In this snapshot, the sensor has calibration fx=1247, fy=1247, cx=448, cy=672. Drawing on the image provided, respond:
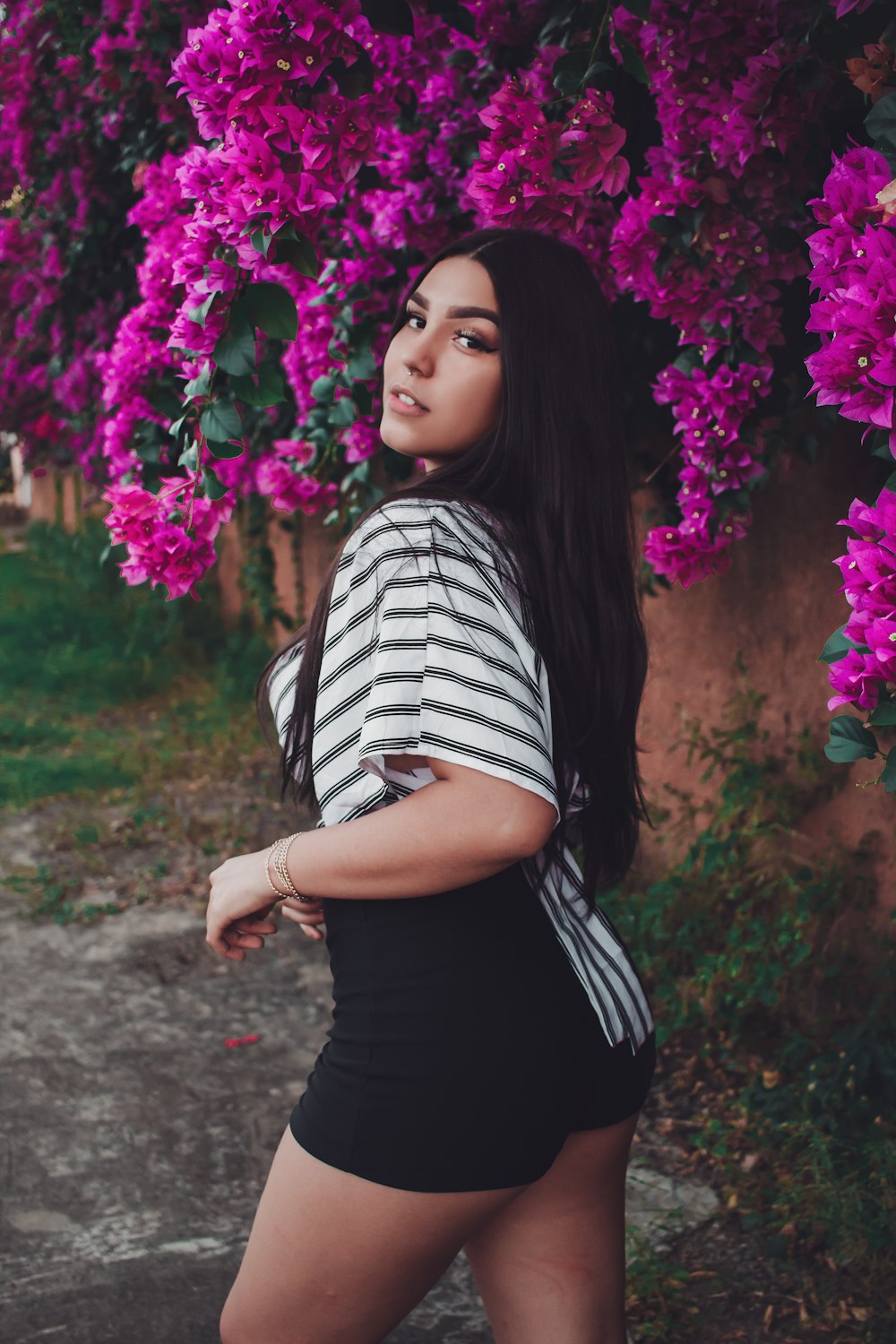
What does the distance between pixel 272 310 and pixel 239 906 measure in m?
0.89

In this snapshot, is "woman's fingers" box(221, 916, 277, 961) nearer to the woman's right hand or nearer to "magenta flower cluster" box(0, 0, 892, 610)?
the woman's right hand

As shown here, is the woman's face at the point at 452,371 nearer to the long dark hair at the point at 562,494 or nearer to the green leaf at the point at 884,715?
the long dark hair at the point at 562,494

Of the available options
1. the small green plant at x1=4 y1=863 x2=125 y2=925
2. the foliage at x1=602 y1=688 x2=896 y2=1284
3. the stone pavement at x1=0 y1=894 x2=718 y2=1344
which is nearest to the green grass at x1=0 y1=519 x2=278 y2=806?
the small green plant at x1=4 y1=863 x2=125 y2=925

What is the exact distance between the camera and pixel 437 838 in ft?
4.39

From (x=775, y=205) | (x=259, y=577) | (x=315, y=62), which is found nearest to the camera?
(x=315, y=62)

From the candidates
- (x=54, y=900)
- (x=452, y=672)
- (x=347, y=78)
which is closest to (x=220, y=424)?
(x=347, y=78)

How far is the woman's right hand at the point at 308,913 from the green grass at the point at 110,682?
14.4 ft

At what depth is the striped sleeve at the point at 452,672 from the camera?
135cm

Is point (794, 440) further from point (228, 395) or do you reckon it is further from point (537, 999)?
point (537, 999)

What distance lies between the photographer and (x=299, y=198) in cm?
174

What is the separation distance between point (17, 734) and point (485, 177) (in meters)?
5.44

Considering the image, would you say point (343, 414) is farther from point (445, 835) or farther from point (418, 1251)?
point (418, 1251)

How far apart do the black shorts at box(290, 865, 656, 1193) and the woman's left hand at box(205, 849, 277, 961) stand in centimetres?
10

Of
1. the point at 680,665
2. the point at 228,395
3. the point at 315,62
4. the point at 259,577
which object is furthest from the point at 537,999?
the point at 259,577
